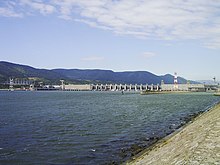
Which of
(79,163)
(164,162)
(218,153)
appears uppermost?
(218,153)

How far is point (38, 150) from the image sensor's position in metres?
21.8

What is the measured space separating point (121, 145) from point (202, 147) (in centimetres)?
1103

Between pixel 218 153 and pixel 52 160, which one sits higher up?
pixel 218 153

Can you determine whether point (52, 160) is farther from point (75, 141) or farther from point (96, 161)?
point (75, 141)

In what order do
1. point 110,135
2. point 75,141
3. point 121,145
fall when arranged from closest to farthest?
point 121,145
point 75,141
point 110,135

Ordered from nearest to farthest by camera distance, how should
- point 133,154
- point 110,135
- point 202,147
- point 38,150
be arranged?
point 202,147 < point 133,154 < point 38,150 < point 110,135

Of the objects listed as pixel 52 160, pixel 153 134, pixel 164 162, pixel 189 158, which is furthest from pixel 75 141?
pixel 189 158

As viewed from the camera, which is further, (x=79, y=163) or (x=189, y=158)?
(x=79, y=163)

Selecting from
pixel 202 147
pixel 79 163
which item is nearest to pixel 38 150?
pixel 79 163

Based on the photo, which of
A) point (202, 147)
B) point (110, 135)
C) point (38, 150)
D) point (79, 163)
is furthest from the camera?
point (110, 135)

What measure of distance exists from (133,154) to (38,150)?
6667 millimetres

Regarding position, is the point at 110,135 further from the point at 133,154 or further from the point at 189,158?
the point at 189,158

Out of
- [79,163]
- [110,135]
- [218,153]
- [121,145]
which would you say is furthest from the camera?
[110,135]

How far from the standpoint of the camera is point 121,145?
2348 cm
